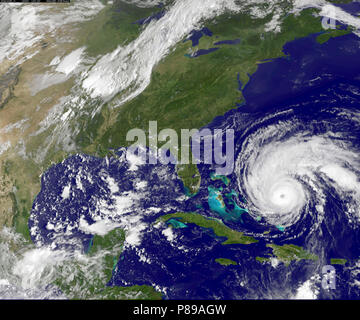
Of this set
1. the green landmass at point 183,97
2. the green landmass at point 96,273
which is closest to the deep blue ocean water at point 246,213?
the green landmass at point 96,273

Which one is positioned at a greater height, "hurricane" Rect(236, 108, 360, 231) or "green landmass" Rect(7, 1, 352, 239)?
"green landmass" Rect(7, 1, 352, 239)

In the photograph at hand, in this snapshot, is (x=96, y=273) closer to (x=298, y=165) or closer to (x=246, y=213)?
(x=246, y=213)

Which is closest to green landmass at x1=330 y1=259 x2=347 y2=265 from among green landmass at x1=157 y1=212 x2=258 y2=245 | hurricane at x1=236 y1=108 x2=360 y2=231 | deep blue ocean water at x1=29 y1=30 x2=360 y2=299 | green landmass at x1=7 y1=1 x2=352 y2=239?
deep blue ocean water at x1=29 y1=30 x2=360 y2=299

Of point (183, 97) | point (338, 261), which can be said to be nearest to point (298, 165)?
point (338, 261)

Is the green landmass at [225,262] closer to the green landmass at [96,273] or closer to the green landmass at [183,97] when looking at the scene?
the green landmass at [183,97]

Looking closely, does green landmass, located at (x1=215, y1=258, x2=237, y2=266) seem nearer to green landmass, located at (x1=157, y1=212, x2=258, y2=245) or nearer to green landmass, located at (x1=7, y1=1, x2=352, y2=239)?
green landmass, located at (x1=157, y1=212, x2=258, y2=245)
